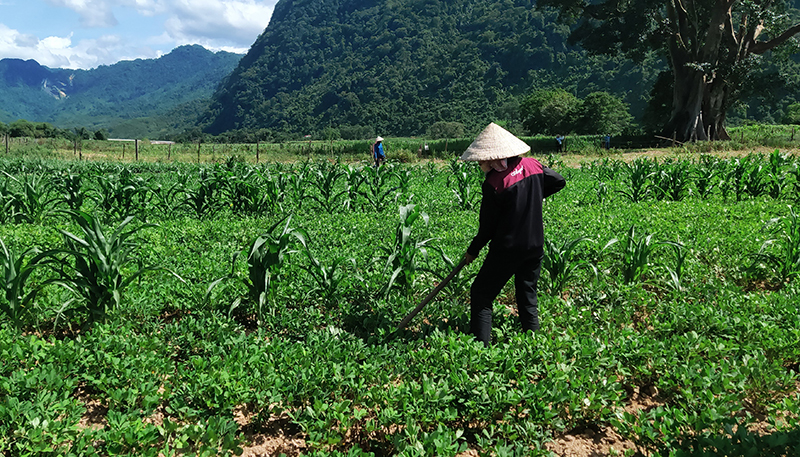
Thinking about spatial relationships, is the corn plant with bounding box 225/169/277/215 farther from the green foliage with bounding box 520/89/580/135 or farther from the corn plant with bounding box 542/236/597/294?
the green foliage with bounding box 520/89/580/135

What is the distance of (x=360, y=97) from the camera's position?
13338 cm

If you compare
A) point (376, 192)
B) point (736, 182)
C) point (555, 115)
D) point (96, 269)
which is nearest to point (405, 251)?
point (96, 269)

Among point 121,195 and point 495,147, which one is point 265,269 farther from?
point 121,195

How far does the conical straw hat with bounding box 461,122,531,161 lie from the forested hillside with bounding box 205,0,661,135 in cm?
8648

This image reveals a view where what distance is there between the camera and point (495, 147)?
3570mm

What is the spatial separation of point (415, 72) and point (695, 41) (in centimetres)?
11020

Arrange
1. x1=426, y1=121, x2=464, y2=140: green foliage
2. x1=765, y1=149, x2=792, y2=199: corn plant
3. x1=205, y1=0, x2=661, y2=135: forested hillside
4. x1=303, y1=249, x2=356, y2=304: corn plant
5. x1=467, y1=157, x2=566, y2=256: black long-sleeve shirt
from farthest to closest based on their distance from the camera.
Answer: x1=205, y1=0, x2=661, y2=135: forested hillside → x1=426, y1=121, x2=464, y2=140: green foliage → x1=765, y1=149, x2=792, y2=199: corn plant → x1=303, y1=249, x2=356, y2=304: corn plant → x1=467, y1=157, x2=566, y2=256: black long-sleeve shirt

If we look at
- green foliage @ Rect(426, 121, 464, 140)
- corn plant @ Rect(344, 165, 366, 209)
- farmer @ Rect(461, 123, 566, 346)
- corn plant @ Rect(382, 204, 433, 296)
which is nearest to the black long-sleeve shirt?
farmer @ Rect(461, 123, 566, 346)

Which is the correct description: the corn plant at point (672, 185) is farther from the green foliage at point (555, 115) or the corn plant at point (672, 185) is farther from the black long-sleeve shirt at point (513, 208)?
the green foliage at point (555, 115)

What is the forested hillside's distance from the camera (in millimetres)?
103125

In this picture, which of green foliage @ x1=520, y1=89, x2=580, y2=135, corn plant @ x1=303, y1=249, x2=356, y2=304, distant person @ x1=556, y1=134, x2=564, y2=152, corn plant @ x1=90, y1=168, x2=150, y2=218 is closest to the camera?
corn plant @ x1=303, y1=249, x2=356, y2=304

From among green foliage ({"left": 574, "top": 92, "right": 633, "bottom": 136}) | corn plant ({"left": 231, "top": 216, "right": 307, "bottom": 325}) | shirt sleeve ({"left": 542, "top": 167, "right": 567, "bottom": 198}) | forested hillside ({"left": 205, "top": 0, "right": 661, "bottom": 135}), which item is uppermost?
forested hillside ({"left": 205, "top": 0, "right": 661, "bottom": 135})

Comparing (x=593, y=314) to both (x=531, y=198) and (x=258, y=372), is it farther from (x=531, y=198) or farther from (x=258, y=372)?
(x=258, y=372)

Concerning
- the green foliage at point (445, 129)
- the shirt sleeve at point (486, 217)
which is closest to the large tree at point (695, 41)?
the shirt sleeve at point (486, 217)
